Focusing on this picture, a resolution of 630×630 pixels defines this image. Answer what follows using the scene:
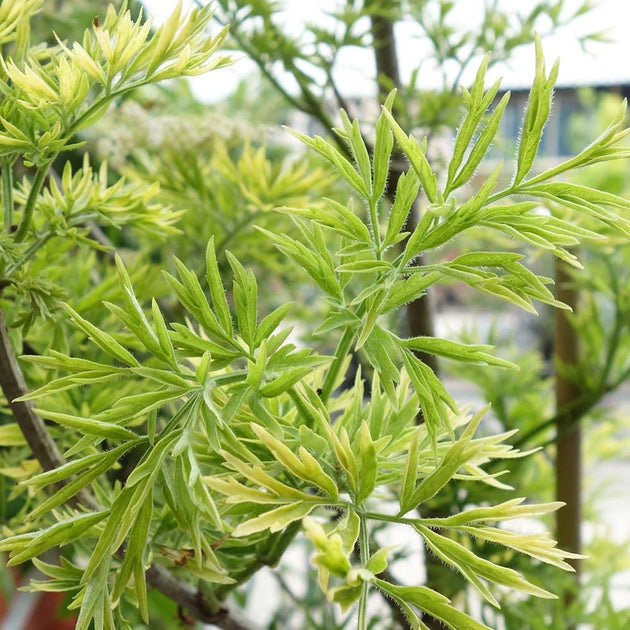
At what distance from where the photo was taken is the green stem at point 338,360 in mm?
204

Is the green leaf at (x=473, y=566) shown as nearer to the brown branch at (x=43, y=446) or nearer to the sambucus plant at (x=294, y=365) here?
the sambucus plant at (x=294, y=365)

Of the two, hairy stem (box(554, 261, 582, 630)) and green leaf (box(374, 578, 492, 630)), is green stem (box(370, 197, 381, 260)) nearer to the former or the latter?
green leaf (box(374, 578, 492, 630))

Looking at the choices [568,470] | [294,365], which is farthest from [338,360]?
[568,470]

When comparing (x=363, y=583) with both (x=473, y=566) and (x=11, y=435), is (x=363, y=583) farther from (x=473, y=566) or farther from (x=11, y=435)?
(x=11, y=435)

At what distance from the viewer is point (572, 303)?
0.56m

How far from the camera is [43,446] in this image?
0.23 metres

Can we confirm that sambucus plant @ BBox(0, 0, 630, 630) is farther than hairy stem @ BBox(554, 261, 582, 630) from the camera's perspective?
No

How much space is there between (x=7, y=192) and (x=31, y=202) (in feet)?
0.05

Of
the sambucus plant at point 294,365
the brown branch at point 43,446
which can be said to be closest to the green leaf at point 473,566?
the sambucus plant at point 294,365

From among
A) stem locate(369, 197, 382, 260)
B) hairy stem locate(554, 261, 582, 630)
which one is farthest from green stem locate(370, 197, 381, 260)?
hairy stem locate(554, 261, 582, 630)

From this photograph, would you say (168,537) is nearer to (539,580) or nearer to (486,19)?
(539,580)

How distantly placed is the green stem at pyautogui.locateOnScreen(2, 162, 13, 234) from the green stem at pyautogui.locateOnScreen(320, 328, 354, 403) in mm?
110

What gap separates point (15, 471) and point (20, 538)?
0.10 meters

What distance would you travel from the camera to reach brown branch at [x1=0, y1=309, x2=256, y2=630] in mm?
216
